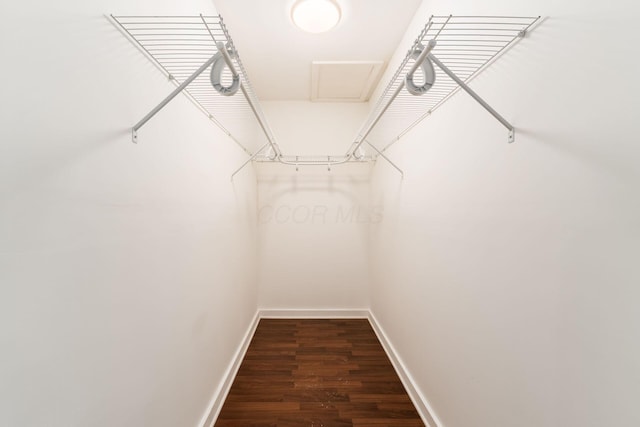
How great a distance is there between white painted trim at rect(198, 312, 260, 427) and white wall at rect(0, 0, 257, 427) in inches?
8.4

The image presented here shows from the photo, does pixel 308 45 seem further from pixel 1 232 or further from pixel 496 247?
pixel 1 232

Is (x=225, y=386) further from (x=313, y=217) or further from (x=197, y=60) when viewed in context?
(x=197, y=60)

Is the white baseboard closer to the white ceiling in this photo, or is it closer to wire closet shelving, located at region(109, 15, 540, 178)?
wire closet shelving, located at region(109, 15, 540, 178)

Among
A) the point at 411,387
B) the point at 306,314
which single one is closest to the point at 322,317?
the point at 306,314

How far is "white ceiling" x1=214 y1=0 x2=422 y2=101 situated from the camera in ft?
5.75

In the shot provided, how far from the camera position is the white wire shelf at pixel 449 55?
0.89 metres

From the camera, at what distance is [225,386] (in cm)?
182

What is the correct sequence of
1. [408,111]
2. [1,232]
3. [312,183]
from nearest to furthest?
[1,232]
[408,111]
[312,183]

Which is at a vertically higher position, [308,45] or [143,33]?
[308,45]

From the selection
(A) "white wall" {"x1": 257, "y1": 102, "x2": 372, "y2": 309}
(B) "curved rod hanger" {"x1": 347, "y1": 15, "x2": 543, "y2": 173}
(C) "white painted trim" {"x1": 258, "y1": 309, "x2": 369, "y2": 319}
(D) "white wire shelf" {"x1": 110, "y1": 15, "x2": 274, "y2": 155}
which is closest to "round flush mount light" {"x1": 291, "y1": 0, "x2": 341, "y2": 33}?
(D) "white wire shelf" {"x1": 110, "y1": 15, "x2": 274, "y2": 155}

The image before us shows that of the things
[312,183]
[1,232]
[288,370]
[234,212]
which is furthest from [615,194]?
[312,183]

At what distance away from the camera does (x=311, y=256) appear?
126 inches

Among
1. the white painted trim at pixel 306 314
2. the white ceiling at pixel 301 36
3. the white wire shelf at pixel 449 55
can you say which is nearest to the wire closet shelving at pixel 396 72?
the white wire shelf at pixel 449 55

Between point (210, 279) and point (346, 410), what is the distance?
128 centimetres
